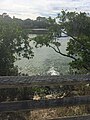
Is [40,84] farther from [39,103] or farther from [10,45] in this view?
[10,45]

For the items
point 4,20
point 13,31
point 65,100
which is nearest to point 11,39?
point 13,31

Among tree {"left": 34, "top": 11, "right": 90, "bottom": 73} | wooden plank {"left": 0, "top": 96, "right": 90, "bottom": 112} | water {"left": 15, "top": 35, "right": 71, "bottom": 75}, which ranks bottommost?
wooden plank {"left": 0, "top": 96, "right": 90, "bottom": 112}

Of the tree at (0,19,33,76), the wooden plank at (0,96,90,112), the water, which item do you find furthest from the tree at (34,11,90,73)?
the wooden plank at (0,96,90,112)

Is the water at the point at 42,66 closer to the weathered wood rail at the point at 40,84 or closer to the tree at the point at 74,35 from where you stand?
the tree at the point at 74,35

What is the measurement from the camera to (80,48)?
16.6m

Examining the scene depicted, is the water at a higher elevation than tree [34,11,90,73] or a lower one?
lower

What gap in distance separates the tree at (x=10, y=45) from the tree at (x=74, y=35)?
4266 millimetres

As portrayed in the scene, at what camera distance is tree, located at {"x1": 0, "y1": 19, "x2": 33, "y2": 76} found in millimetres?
11250

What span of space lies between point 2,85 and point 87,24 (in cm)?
1269

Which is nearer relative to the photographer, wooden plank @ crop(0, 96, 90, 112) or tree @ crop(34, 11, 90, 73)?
wooden plank @ crop(0, 96, 90, 112)

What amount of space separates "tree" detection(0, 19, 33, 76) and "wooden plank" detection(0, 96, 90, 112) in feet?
22.7

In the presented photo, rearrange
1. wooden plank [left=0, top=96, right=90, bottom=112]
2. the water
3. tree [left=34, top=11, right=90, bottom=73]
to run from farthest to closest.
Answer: the water
tree [left=34, top=11, right=90, bottom=73]
wooden plank [left=0, top=96, right=90, bottom=112]

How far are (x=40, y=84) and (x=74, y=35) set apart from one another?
1340 centimetres

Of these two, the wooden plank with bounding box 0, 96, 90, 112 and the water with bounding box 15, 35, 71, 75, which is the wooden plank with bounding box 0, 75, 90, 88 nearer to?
the wooden plank with bounding box 0, 96, 90, 112
